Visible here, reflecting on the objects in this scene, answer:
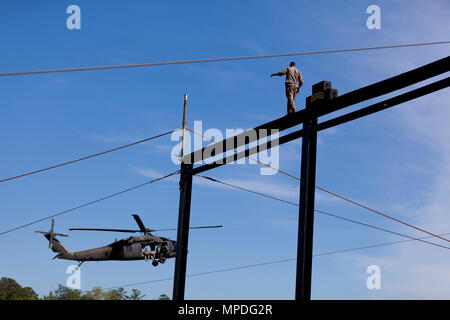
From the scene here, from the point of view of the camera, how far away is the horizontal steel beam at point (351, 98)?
466 inches

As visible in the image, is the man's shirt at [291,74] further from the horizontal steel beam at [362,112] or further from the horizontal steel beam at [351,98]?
the horizontal steel beam at [362,112]

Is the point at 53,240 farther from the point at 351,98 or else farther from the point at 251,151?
the point at 351,98

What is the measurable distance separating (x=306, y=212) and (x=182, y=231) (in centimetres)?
662

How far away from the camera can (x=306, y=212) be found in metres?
13.8

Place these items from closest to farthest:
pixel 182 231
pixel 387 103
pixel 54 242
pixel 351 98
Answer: pixel 387 103 < pixel 351 98 < pixel 182 231 < pixel 54 242

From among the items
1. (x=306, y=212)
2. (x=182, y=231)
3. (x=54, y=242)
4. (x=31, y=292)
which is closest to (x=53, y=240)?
(x=54, y=242)

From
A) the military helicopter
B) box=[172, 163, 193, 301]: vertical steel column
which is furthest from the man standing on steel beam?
the military helicopter

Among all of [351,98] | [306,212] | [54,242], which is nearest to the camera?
[351,98]

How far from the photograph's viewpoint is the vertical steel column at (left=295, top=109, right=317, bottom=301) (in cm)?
1341

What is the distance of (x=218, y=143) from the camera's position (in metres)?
17.7

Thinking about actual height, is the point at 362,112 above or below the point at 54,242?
above

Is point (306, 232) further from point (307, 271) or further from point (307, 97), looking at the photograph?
point (307, 97)
